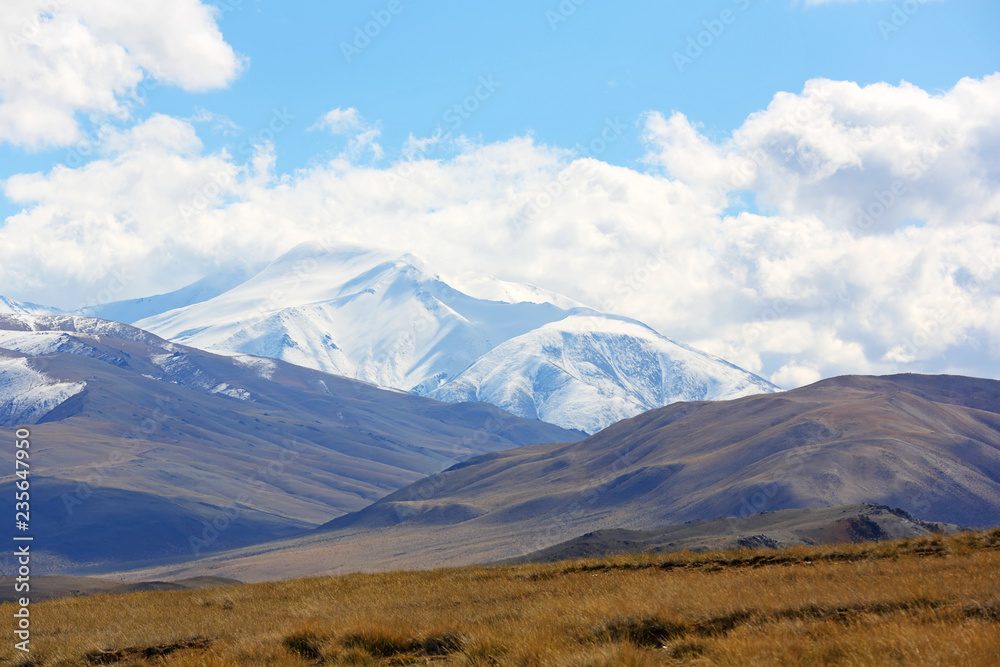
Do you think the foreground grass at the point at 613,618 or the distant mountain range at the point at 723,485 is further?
the distant mountain range at the point at 723,485

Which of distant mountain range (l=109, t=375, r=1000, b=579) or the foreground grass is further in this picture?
distant mountain range (l=109, t=375, r=1000, b=579)

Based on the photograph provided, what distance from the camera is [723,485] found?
140000mm

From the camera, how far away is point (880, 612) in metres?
12.2

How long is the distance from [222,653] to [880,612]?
34.4ft

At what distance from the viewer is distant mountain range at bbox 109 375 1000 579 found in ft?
401

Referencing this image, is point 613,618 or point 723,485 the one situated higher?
point 723,485

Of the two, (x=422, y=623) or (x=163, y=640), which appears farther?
(x=163, y=640)

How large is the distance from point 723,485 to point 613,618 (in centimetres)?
13393

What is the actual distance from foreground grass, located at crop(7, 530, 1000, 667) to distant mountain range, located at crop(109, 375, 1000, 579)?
6800 centimetres

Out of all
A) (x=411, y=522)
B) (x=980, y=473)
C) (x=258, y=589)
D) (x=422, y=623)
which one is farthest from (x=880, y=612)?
(x=411, y=522)

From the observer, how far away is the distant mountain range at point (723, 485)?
401ft

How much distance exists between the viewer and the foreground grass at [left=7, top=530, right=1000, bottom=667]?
10133 mm

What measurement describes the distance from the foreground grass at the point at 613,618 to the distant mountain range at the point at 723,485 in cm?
6800

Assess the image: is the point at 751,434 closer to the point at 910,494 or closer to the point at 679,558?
the point at 910,494
